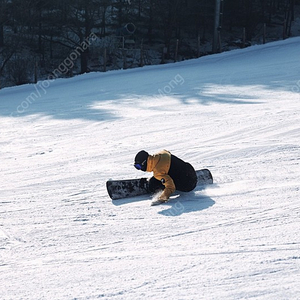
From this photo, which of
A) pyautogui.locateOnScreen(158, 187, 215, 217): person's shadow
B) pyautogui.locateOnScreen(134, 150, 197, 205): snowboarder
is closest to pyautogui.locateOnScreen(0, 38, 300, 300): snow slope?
pyautogui.locateOnScreen(158, 187, 215, 217): person's shadow

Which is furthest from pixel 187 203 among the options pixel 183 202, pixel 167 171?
pixel 167 171

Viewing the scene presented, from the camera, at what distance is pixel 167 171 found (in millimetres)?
5652

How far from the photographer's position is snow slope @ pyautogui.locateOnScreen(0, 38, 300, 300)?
3.84 meters

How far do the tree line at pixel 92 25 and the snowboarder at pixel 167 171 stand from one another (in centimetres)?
2135

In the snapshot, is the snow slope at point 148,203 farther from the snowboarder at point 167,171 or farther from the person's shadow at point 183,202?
the snowboarder at point 167,171

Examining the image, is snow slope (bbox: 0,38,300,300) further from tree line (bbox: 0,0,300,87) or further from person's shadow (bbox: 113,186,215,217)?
tree line (bbox: 0,0,300,87)

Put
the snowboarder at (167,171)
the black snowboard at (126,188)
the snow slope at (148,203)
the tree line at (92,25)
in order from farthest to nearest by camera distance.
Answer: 1. the tree line at (92,25)
2. the black snowboard at (126,188)
3. the snowboarder at (167,171)
4. the snow slope at (148,203)

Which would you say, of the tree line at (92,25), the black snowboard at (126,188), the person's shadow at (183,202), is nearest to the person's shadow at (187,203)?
the person's shadow at (183,202)

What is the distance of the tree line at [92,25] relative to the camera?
28.4 meters

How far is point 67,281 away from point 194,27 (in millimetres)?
30905

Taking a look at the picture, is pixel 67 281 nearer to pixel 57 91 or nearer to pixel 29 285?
pixel 29 285

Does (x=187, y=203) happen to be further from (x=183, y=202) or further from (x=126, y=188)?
(x=126, y=188)

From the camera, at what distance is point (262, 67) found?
669 inches

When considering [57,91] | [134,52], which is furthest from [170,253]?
[134,52]
